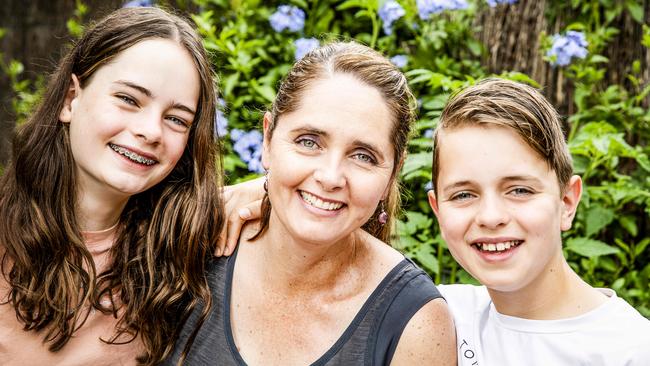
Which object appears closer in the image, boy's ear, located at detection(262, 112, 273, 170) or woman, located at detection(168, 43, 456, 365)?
woman, located at detection(168, 43, 456, 365)

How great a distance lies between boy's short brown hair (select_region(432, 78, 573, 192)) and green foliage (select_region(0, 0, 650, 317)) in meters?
0.56

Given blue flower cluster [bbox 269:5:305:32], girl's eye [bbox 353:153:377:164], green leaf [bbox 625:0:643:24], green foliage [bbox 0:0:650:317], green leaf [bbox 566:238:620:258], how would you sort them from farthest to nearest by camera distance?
1. blue flower cluster [bbox 269:5:305:32]
2. green leaf [bbox 625:0:643:24]
3. green foliage [bbox 0:0:650:317]
4. green leaf [bbox 566:238:620:258]
5. girl's eye [bbox 353:153:377:164]

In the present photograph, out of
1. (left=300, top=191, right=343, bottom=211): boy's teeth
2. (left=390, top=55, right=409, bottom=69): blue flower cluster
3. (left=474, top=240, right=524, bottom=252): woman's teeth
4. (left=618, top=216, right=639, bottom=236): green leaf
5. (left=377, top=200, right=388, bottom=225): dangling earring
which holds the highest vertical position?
(left=300, top=191, right=343, bottom=211): boy's teeth

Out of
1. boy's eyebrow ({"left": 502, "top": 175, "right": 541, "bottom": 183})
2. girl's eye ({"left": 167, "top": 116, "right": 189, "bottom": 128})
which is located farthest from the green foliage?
boy's eyebrow ({"left": 502, "top": 175, "right": 541, "bottom": 183})

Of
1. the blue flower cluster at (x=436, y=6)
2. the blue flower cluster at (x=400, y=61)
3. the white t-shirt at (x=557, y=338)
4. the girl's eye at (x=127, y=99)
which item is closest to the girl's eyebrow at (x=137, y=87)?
the girl's eye at (x=127, y=99)

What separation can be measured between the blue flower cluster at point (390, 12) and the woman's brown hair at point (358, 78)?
Result: 123cm

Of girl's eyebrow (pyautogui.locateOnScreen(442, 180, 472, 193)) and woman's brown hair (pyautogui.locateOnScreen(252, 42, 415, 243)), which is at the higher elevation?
woman's brown hair (pyautogui.locateOnScreen(252, 42, 415, 243))

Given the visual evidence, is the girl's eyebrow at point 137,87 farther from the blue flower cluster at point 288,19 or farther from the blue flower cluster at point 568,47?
the blue flower cluster at point 568,47

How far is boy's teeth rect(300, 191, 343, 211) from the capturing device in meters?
2.05

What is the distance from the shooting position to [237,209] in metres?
2.50

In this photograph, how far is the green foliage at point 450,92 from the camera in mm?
2918

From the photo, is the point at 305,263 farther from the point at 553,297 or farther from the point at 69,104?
the point at 69,104

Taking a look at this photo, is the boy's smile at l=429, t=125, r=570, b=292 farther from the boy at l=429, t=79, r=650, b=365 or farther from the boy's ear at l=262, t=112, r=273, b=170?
the boy's ear at l=262, t=112, r=273, b=170

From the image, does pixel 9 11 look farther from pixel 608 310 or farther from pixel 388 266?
pixel 608 310
